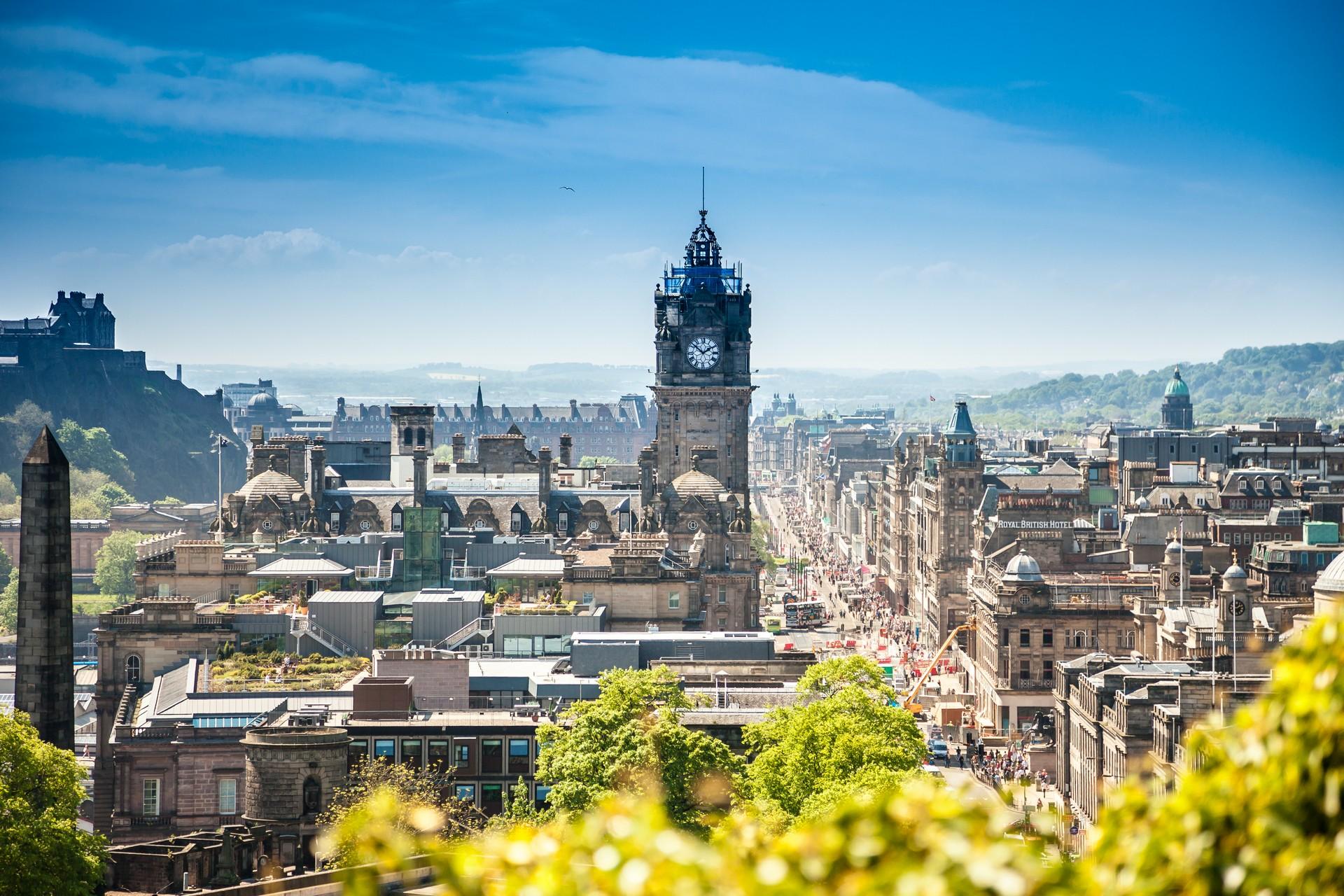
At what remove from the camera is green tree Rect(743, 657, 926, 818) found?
61.9m

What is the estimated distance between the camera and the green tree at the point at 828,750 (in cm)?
6191

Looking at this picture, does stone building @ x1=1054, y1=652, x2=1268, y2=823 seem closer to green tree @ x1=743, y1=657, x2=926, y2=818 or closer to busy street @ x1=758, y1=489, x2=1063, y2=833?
busy street @ x1=758, y1=489, x2=1063, y2=833

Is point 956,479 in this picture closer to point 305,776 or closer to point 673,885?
point 305,776

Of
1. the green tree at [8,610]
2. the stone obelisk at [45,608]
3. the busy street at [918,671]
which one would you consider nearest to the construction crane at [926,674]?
the busy street at [918,671]

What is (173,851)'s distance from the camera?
62531 millimetres

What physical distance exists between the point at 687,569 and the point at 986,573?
32.4m

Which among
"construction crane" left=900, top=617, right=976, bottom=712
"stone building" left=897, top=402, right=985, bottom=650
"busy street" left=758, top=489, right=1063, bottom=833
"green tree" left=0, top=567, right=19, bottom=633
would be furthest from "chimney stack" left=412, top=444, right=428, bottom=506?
"green tree" left=0, top=567, right=19, bottom=633

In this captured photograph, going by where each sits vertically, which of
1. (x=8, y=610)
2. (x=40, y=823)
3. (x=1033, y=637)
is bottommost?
(x=8, y=610)

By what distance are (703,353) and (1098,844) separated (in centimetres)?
14166

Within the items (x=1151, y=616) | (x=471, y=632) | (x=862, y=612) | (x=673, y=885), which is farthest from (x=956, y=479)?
(x=673, y=885)

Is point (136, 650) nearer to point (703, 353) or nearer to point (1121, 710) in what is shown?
point (1121, 710)

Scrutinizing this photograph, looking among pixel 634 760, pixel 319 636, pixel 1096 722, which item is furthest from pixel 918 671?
pixel 634 760

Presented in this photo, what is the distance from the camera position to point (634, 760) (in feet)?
214

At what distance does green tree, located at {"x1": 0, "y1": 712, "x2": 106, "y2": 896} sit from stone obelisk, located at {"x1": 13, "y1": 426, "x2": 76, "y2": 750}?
4.31 meters
